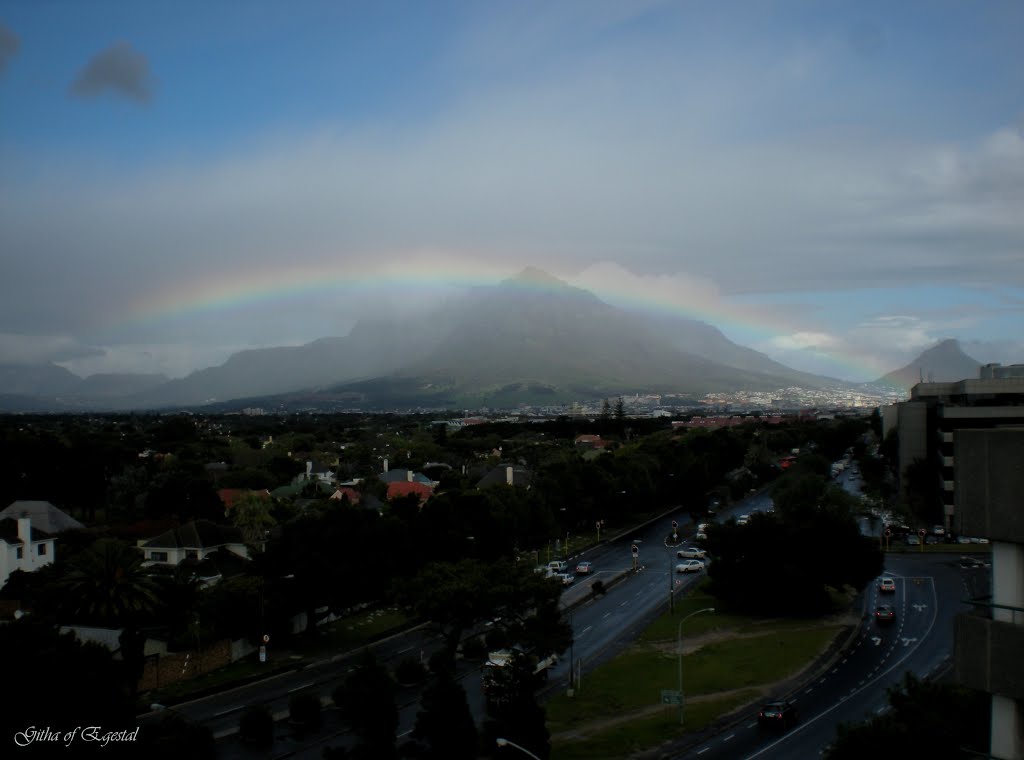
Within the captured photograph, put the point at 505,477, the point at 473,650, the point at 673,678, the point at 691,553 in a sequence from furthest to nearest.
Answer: the point at 505,477, the point at 691,553, the point at 473,650, the point at 673,678

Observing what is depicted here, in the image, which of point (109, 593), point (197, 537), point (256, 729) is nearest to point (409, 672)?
point (256, 729)

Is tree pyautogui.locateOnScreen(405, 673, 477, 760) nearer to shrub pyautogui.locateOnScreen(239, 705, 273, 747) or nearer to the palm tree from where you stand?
shrub pyautogui.locateOnScreen(239, 705, 273, 747)

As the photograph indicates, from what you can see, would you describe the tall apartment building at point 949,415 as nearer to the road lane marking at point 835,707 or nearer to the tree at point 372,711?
the road lane marking at point 835,707

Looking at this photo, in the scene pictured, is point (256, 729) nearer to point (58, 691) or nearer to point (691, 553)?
point (58, 691)

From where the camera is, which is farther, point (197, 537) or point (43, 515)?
point (43, 515)

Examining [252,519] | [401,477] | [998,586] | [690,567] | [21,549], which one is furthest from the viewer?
[401,477]

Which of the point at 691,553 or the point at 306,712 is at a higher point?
the point at 306,712

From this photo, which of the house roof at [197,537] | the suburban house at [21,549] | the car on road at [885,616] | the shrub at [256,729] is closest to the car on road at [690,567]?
the car on road at [885,616]
